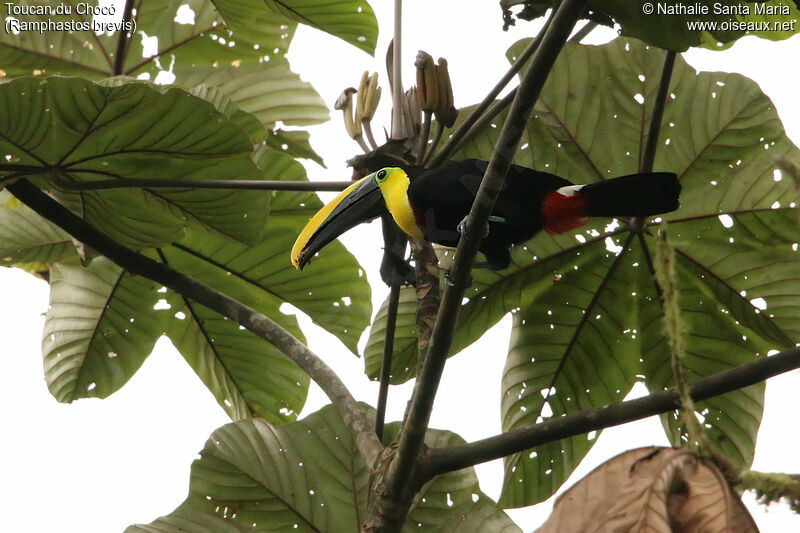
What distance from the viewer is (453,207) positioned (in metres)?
2.60

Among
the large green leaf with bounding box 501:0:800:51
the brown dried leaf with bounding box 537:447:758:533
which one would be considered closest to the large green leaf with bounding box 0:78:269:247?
the large green leaf with bounding box 501:0:800:51

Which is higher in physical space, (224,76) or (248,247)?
(224,76)

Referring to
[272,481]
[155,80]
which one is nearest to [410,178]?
[272,481]

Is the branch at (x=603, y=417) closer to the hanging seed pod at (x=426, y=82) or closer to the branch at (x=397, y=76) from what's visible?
the hanging seed pod at (x=426, y=82)

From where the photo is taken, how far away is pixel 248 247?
2.66 meters

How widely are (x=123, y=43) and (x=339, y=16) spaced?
75cm

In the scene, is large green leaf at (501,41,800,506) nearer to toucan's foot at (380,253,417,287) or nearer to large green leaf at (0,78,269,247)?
toucan's foot at (380,253,417,287)

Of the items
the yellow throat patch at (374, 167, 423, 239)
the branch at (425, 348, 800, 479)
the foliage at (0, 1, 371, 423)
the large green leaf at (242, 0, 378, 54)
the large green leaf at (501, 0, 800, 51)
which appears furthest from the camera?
the large green leaf at (242, 0, 378, 54)

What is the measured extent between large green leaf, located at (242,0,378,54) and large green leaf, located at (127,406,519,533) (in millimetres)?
1160

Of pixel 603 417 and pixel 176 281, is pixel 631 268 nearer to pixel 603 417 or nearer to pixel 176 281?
pixel 603 417

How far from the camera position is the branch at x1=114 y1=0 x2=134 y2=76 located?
9.46 ft

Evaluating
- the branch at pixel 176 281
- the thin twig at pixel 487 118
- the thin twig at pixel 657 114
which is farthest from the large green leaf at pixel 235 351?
the thin twig at pixel 657 114

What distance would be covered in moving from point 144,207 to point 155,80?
1057 millimetres

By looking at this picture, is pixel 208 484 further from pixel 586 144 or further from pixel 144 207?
pixel 586 144
